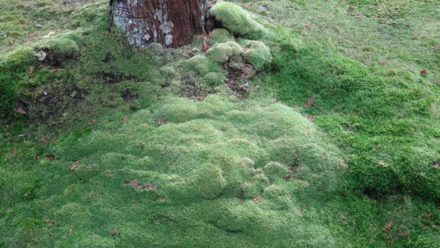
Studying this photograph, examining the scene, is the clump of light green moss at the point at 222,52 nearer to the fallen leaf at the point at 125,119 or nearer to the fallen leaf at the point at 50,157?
the fallen leaf at the point at 125,119

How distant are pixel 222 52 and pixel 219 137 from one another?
2611 mm

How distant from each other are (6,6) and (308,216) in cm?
1093

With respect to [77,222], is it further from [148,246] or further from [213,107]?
[213,107]

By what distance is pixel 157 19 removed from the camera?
10.1m

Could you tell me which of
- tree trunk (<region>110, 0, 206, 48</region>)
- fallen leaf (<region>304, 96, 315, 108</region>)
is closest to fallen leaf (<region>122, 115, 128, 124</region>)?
tree trunk (<region>110, 0, 206, 48</region>)

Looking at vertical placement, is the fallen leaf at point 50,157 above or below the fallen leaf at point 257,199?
above

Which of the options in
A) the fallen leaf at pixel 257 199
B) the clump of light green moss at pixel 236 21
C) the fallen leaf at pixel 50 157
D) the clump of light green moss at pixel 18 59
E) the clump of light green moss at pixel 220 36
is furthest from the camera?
the clump of light green moss at pixel 236 21

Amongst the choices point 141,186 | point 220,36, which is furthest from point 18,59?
point 220,36

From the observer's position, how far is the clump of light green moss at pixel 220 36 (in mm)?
10819

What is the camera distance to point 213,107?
936 centimetres

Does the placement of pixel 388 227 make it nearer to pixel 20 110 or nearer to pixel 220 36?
pixel 220 36

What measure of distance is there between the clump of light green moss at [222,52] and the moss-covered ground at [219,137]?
0.03m

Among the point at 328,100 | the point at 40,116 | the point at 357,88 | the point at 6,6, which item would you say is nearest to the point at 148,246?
the point at 40,116

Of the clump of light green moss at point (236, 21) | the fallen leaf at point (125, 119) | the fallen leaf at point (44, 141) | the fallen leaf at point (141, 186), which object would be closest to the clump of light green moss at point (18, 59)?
the fallen leaf at point (44, 141)
